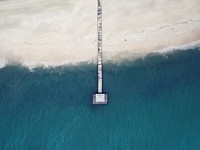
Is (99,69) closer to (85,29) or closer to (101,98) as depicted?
(101,98)

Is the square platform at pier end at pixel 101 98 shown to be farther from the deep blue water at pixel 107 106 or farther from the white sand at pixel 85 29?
the white sand at pixel 85 29

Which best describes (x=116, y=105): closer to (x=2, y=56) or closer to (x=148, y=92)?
(x=148, y=92)

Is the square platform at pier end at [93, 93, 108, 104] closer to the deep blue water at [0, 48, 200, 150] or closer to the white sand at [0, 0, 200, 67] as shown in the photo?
the deep blue water at [0, 48, 200, 150]

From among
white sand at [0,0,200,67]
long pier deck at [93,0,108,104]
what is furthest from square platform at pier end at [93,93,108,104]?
white sand at [0,0,200,67]

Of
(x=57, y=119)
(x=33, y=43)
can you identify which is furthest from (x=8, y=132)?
(x=33, y=43)

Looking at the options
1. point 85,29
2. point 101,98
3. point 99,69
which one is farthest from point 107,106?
point 85,29

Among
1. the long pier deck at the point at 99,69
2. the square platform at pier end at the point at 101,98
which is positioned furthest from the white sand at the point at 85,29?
the square platform at pier end at the point at 101,98
